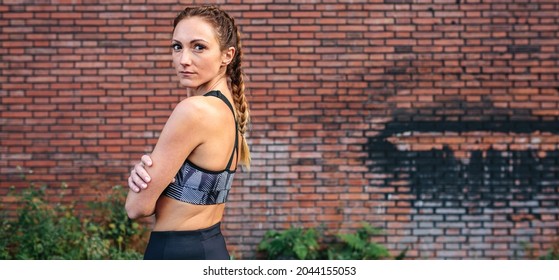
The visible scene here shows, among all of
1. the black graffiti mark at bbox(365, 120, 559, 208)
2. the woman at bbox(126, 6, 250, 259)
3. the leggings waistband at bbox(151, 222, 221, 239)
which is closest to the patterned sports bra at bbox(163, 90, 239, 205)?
the woman at bbox(126, 6, 250, 259)

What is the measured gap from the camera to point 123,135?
21.7 ft

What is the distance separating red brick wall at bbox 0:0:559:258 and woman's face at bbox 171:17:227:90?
4.16 m

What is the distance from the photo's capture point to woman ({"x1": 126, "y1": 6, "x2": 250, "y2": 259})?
2307 millimetres

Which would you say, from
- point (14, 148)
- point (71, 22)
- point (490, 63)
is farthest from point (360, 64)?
point (14, 148)

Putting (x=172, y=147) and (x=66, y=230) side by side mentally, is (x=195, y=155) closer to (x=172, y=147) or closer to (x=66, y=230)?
(x=172, y=147)

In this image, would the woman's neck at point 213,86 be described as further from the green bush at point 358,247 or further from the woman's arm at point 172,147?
the green bush at point 358,247

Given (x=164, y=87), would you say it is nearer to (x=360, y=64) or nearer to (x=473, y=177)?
(x=360, y=64)

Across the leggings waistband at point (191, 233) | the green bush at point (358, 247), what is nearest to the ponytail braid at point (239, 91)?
the leggings waistband at point (191, 233)

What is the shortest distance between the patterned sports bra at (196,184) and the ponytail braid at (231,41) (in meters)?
0.21

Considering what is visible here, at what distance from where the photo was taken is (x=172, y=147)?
2.30 m

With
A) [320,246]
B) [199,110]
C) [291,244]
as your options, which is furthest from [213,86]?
[320,246]

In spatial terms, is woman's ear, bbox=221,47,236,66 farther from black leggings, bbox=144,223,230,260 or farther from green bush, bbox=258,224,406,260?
green bush, bbox=258,224,406,260

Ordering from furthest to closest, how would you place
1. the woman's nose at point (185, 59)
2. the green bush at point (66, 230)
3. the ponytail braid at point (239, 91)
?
the green bush at point (66, 230)
the ponytail braid at point (239, 91)
the woman's nose at point (185, 59)

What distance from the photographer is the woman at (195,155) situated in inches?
90.8
